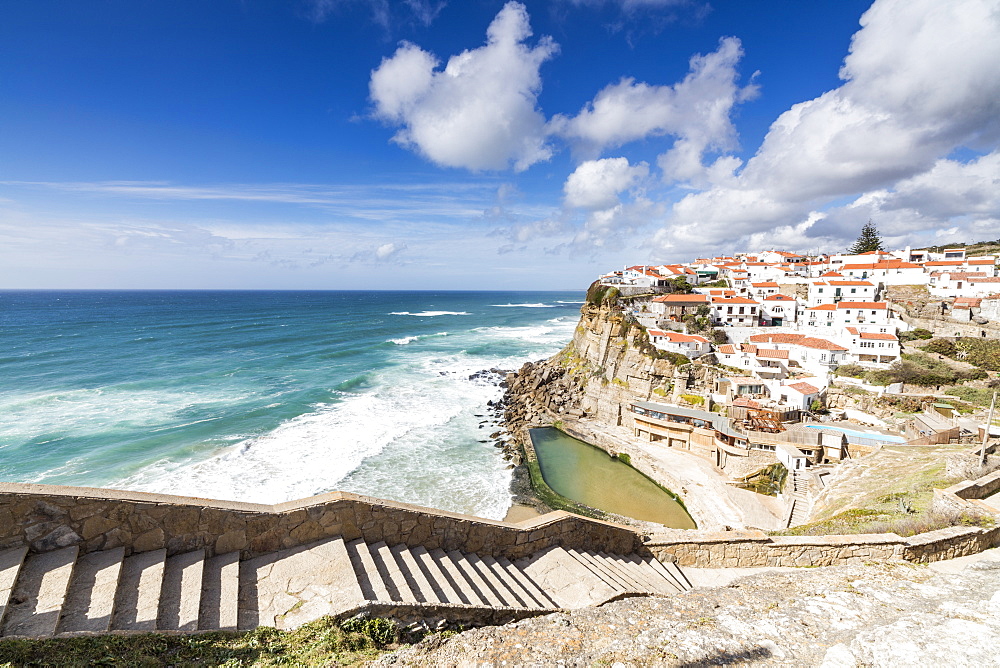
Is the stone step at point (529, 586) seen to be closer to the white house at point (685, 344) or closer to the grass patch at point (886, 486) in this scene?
the grass patch at point (886, 486)

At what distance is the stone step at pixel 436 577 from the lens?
21.6 feet

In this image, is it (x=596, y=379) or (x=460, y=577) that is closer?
(x=460, y=577)

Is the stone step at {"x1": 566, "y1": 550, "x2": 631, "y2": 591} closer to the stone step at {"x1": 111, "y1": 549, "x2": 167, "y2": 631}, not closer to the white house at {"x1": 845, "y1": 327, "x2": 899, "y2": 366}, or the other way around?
the stone step at {"x1": 111, "y1": 549, "x2": 167, "y2": 631}

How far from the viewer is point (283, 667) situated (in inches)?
176

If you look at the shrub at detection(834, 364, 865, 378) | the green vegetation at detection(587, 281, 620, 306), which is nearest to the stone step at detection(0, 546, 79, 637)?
the shrub at detection(834, 364, 865, 378)

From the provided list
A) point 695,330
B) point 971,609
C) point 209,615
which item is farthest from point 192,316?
point 971,609

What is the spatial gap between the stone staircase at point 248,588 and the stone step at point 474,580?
24mm

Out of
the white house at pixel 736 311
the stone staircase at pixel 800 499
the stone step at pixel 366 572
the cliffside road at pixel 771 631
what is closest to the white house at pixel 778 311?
the white house at pixel 736 311

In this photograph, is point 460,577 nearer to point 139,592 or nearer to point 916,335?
point 139,592

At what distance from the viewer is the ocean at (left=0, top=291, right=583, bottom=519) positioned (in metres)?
20.6

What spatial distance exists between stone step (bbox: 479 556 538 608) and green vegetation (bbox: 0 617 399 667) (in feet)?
8.56

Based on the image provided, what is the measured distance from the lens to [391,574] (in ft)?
21.7

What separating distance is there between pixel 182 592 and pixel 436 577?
3608 millimetres

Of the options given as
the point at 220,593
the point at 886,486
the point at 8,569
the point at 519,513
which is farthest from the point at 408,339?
the point at 8,569
